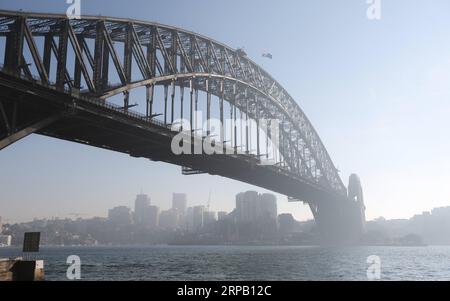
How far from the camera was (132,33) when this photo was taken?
167 feet

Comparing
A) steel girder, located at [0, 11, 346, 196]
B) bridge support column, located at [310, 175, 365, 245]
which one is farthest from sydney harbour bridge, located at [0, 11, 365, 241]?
bridge support column, located at [310, 175, 365, 245]

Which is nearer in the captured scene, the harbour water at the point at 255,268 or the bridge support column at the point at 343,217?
the harbour water at the point at 255,268

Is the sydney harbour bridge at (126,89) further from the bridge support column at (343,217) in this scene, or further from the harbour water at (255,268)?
the bridge support column at (343,217)

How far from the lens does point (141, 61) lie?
51688 millimetres

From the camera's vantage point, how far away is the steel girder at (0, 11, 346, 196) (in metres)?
37.7

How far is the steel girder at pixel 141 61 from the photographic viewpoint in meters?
37.7

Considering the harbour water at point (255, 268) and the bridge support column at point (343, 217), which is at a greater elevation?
the bridge support column at point (343, 217)

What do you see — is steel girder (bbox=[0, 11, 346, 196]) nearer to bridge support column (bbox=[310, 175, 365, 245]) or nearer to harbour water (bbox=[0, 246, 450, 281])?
harbour water (bbox=[0, 246, 450, 281])

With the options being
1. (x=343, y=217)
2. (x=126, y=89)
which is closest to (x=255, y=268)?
(x=126, y=89)

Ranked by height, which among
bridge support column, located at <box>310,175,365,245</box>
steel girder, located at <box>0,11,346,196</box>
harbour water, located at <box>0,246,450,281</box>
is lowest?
harbour water, located at <box>0,246,450,281</box>

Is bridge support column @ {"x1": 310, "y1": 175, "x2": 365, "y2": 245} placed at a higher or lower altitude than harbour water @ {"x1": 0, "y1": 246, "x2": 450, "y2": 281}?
higher

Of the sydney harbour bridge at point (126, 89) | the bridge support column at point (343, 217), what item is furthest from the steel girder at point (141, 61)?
the bridge support column at point (343, 217)
